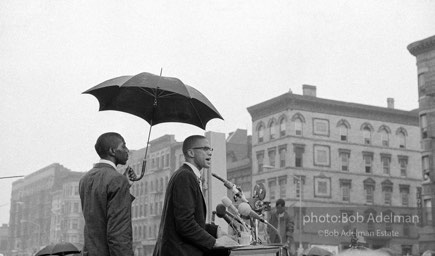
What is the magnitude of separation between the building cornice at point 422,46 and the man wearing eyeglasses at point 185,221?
4431cm

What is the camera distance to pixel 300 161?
5631 cm

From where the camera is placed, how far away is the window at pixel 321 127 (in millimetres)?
57844

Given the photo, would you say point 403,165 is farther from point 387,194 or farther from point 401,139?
point 387,194

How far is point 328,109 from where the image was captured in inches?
2312

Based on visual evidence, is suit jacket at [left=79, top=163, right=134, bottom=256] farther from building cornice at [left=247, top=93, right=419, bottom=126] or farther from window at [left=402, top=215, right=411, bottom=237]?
window at [left=402, top=215, right=411, bottom=237]

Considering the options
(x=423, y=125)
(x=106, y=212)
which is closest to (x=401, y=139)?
(x=423, y=125)

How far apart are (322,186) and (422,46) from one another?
1615cm

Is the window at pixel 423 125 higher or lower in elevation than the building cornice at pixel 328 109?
lower

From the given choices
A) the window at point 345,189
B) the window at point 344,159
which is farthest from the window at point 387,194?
the window at point 344,159

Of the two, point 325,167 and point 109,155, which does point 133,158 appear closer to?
point 325,167

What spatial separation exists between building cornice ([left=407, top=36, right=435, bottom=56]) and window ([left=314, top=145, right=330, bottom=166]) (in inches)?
537

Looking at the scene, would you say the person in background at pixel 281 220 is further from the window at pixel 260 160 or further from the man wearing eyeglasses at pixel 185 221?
the window at pixel 260 160

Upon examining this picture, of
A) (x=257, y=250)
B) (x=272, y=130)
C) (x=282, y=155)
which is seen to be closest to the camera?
(x=257, y=250)

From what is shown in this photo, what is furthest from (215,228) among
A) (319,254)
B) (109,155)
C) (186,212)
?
(319,254)
